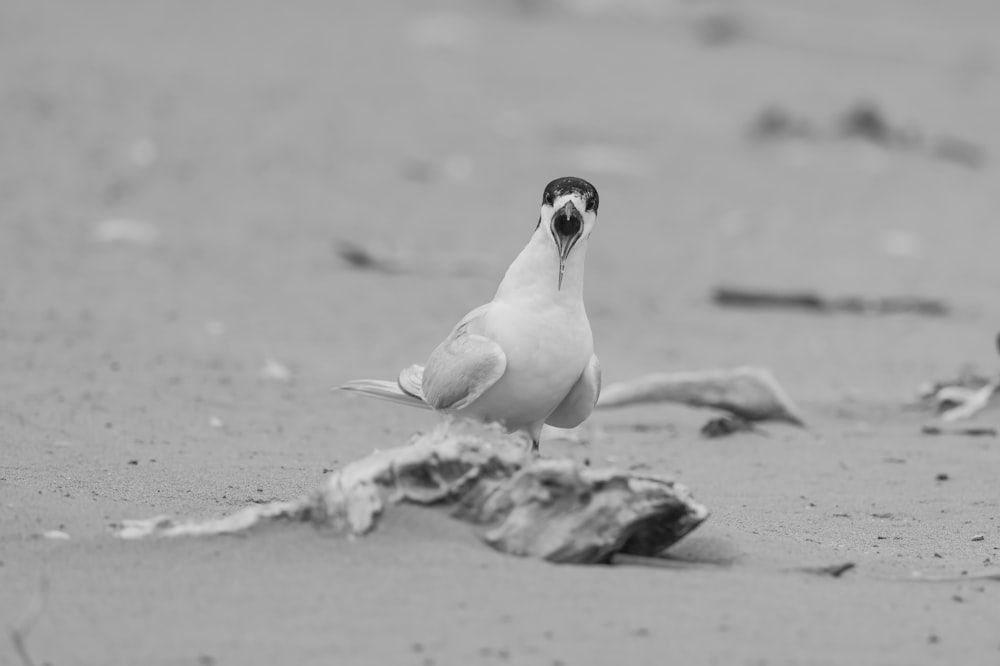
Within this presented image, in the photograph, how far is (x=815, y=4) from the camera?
1018 inches

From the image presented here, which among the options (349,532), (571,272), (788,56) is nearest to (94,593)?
(349,532)

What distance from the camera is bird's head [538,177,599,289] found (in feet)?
16.4

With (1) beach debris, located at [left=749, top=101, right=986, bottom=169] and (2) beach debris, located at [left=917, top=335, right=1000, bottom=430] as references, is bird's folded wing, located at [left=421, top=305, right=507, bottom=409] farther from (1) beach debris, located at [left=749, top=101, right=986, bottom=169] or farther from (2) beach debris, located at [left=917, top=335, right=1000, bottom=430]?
(1) beach debris, located at [left=749, top=101, right=986, bottom=169]

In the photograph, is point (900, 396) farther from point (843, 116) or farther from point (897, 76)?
point (897, 76)

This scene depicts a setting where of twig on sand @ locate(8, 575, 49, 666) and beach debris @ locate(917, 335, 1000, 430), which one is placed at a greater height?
twig on sand @ locate(8, 575, 49, 666)

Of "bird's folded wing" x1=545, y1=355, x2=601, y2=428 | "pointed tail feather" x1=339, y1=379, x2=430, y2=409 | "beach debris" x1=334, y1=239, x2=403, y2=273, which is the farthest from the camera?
"beach debris" x1=334, y1=239, x2=403, y2=273

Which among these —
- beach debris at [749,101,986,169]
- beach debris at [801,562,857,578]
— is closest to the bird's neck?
beach debris at [801,562,857,578]

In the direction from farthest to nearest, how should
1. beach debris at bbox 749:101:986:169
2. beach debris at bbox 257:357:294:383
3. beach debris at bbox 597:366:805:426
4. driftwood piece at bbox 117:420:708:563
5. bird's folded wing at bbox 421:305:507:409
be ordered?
1. beach debris at bbox 749:101:986:169
2. beach debris at bbox 257:357:294:383
3. beach debris at bbox 597:366:805:426
4. bird's folded wing at bbox 421:305:507:409
5. driftwood piece at bbox 117:420:708:563

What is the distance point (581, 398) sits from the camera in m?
5.31

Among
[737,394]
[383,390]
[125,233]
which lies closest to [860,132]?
[125,233]

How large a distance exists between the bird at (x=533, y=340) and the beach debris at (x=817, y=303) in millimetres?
6353

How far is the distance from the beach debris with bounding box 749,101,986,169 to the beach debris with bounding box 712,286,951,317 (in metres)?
4.94

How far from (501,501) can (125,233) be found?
843cm

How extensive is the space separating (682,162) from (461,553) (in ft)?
38.1
